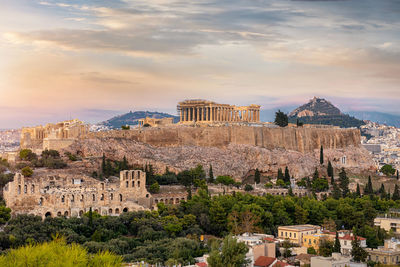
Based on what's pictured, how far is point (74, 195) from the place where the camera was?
57.2m

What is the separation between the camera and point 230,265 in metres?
40.1

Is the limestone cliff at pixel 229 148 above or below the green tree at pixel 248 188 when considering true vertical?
above

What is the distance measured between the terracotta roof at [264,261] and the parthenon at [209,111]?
53.7 m

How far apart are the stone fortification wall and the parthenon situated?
7965mm

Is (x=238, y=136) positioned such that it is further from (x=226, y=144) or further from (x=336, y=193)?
(x=336, y=193)

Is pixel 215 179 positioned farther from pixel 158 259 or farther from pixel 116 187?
pixel 158 259

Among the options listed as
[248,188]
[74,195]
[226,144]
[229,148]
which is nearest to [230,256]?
[74,195]

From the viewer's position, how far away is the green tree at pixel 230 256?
40.6 meters

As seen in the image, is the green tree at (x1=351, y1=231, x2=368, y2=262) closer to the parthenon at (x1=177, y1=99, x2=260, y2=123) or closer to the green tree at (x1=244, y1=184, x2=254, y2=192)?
the green tree at (x1=244, y1=184, x2=254, y2=192)

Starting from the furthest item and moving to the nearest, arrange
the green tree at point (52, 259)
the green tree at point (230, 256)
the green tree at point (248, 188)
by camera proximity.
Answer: the green tree at point (248, 188), the green tree at point (230, 256), the green tree at point (52, 259)

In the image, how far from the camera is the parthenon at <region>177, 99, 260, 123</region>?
329 feet

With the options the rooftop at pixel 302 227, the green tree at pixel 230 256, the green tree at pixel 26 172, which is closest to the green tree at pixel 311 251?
the rooftop at pixel 302 227

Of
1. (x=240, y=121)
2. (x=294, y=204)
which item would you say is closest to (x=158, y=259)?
(x=294, y=204)

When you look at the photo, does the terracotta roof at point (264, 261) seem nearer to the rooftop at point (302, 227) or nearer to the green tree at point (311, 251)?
the green tree at point (311, 251)
